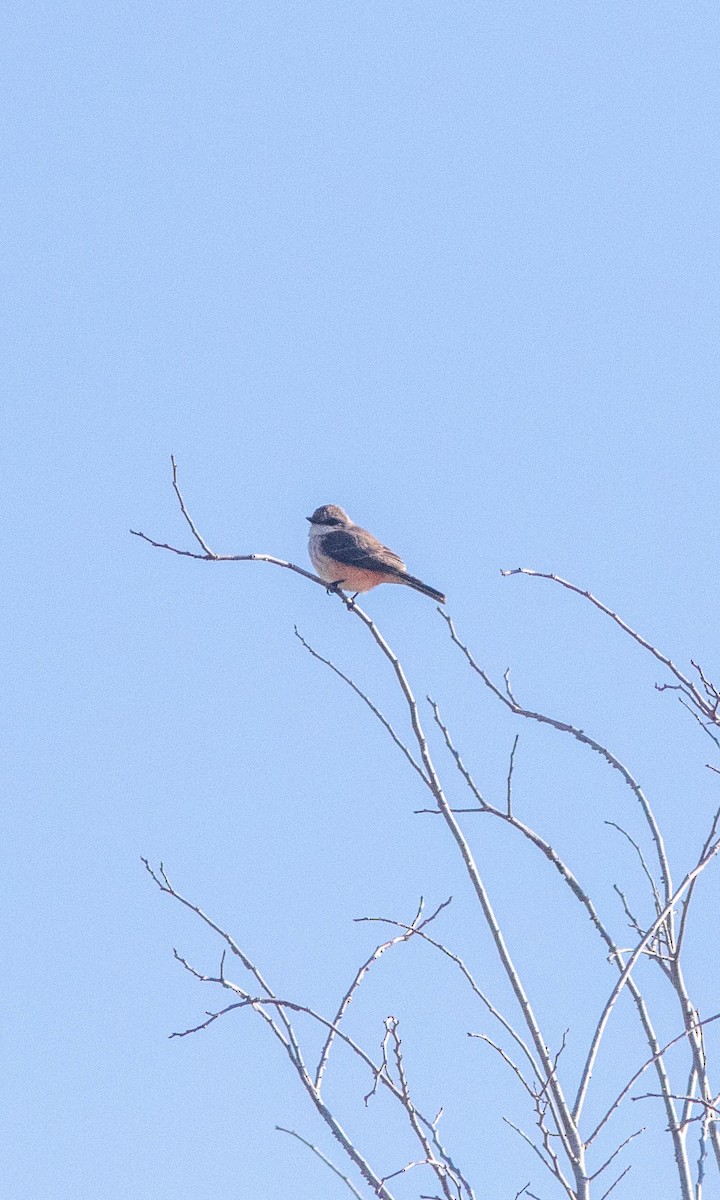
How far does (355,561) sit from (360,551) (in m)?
0.10

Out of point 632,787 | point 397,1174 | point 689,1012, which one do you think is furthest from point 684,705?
point 397,1174

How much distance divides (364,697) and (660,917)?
3.24ft

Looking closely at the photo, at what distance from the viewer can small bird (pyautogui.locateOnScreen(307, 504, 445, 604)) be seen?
9.19 m

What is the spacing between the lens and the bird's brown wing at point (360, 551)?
9289mm

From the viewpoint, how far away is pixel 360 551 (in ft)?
30.9

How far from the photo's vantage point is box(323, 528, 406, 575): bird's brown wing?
929 centimetres

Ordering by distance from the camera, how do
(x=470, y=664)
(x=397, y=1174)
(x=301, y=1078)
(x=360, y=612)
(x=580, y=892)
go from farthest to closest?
(x=360, y=612) → (x=470, y=664) → (x=580, y=892) → (x=301, y=1078) → (x=397, y=1174)

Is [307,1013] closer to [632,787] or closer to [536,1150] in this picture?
[536,1150]

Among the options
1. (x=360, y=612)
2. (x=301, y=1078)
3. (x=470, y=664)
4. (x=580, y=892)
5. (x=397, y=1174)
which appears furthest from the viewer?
(x=360, y=612)

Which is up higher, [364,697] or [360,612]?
[360,612]

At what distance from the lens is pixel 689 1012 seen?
3752 millimetres

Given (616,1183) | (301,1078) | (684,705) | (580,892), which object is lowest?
(616,1183)

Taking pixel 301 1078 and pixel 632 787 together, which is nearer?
pixel 301 1078

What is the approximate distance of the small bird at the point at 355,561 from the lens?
9.19 metres
